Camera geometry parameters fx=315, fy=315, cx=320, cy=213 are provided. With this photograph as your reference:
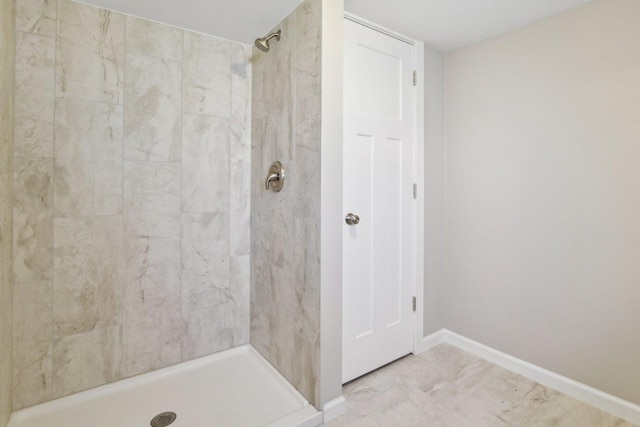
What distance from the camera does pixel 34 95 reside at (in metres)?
1.56

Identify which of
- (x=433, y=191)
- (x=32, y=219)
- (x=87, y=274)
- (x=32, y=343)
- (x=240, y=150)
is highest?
(x=240, y=150)

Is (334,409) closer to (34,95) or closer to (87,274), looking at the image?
(87,274)

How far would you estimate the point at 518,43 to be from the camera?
77.0 inches

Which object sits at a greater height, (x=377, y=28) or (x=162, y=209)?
(x=377, y=28)

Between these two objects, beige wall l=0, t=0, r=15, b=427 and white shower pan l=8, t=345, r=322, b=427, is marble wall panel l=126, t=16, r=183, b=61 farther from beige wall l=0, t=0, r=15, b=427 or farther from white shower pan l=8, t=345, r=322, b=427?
white shower pan l=8, t=345, r=322, b=427

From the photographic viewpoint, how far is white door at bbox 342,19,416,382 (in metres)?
1.87

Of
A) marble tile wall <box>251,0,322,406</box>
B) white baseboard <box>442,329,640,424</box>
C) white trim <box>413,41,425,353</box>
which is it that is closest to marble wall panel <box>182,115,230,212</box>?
marble tile wall <box>251,0,322,406</box>

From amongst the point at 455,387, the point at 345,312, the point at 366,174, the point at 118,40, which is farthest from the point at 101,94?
the point at 455,387

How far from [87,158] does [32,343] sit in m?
0.98

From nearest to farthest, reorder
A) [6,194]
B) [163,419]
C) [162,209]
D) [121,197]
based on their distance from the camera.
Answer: [6,194] → [163,419] → [121,197] → [162,209]

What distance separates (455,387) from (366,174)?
1.36 metres

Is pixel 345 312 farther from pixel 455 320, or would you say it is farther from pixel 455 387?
pixel 455 320

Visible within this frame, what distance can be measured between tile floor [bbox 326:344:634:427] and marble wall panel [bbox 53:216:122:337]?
1.39 meters

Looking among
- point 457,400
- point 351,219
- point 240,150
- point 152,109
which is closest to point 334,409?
point 457,400
